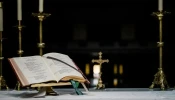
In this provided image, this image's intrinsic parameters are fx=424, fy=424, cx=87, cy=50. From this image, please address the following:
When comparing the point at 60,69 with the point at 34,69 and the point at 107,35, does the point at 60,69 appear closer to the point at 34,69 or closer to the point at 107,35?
the point at 34,69

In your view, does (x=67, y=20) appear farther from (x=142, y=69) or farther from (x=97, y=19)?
(x=142, y=69)

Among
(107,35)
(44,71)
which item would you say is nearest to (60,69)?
(44,71)

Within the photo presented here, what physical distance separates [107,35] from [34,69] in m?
3.18

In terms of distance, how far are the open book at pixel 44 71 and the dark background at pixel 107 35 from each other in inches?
78.8

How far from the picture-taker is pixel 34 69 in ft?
7.09

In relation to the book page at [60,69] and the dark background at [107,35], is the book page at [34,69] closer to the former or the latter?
the book page at [60,69]

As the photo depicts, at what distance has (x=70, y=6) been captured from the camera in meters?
4.71

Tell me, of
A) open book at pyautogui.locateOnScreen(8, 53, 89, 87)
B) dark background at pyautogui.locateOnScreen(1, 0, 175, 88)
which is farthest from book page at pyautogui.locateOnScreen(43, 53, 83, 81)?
dark background at pyautogui.locateOnScreen(1, 0, 175, 88)

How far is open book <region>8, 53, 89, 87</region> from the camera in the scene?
6.95 feet

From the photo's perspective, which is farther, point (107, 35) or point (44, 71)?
point (107, 35)

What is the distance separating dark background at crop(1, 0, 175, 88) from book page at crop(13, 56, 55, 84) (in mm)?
2003

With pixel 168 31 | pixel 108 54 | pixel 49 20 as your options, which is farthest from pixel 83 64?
pixel 168 31

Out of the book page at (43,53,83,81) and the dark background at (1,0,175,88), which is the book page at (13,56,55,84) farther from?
the dark background at (1,0,175,88)

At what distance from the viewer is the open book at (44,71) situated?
2.12m
